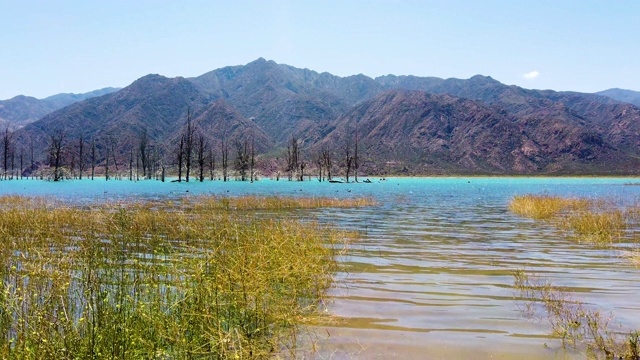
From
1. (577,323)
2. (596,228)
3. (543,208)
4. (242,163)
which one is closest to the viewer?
(577,323)

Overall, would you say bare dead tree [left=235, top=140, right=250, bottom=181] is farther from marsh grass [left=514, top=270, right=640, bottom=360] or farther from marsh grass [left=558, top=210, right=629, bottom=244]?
marsh grass [left=514, top=270, right=640, bottom=360]

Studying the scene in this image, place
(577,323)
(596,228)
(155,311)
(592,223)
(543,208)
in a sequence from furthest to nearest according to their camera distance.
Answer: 1. (543,208)
2. (592,223)
3. (596,228)
4. (577,323)
5. (155,311)

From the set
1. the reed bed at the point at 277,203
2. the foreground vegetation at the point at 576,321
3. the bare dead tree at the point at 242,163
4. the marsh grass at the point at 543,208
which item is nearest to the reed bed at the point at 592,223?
the marsh grass at the point at 543,208

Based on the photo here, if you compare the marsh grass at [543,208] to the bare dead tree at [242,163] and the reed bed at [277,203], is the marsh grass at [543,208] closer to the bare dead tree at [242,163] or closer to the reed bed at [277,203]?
the reed bed at [277,203]

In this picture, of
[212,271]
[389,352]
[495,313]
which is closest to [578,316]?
[495,313]

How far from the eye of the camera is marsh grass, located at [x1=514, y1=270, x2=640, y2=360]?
7.46 meters

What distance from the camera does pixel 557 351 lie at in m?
7.57

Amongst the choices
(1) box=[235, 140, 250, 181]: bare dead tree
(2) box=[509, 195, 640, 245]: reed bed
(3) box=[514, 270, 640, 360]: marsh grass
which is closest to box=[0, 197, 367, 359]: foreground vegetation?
(3) box=[514, 270, 640, 360]: marsh grass

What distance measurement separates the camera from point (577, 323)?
852 cm

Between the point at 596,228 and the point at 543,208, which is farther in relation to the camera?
the point at 543,208

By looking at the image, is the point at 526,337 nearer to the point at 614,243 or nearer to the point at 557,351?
the point at 557,351

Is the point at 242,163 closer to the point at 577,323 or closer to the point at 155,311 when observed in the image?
the point at 155,311

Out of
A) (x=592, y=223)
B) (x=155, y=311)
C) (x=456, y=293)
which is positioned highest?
(x=155, y=311)

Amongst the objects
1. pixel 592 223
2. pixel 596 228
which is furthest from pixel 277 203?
pixel 596 228
